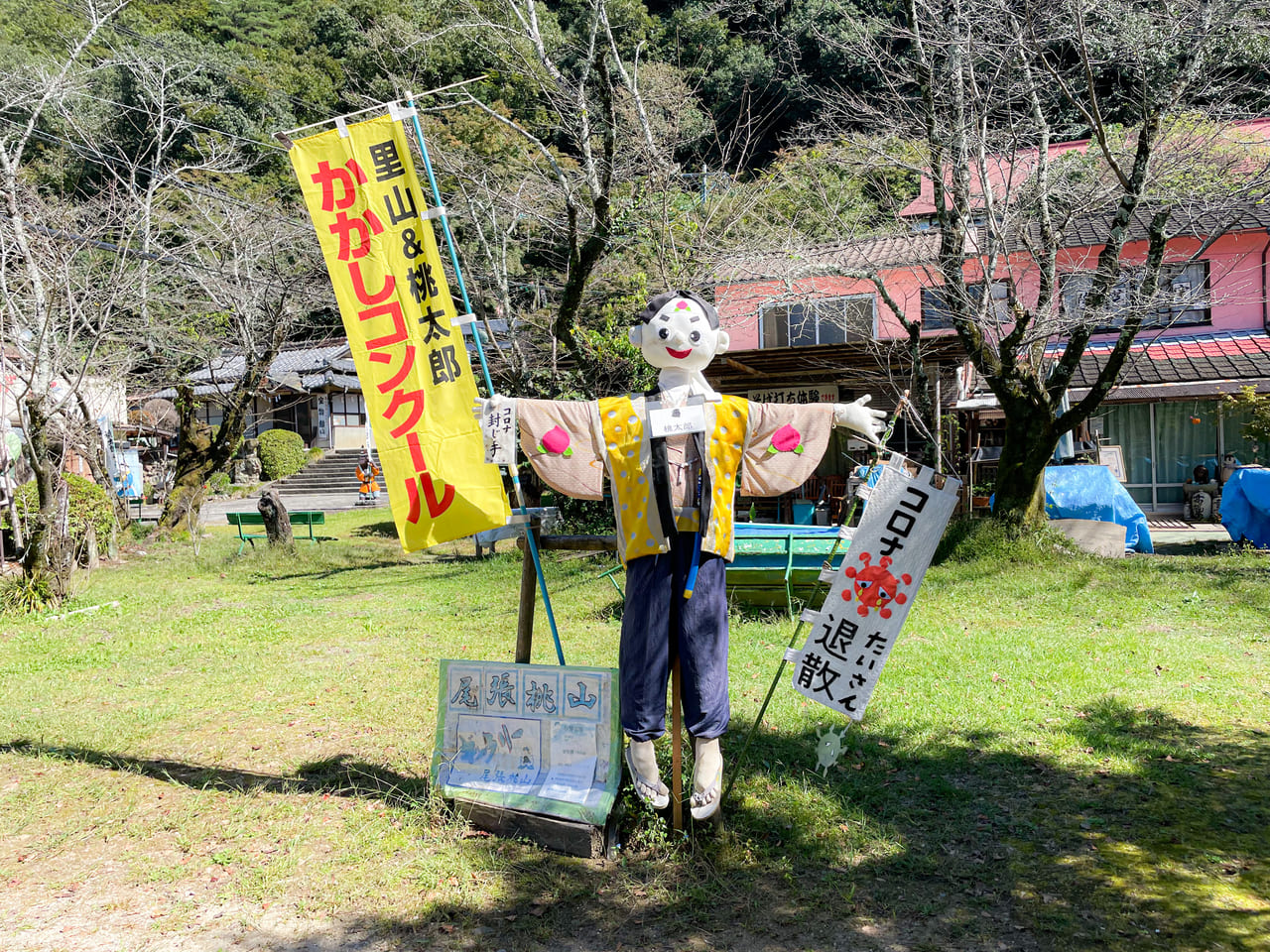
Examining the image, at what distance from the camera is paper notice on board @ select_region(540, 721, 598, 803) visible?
13.0 feet

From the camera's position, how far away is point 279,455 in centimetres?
3005

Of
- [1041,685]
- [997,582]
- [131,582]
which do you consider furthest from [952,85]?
[131,582]

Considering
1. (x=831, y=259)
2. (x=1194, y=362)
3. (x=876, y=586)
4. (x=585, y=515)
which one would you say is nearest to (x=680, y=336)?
(x=876, y=586)

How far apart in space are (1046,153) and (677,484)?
9.08 metres

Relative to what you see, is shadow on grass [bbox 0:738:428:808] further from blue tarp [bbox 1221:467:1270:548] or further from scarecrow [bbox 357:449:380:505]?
scarecrow [bbox 357:449:380:505]

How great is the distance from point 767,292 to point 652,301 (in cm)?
1081

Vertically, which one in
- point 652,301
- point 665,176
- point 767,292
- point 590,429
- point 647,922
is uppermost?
point 665,176

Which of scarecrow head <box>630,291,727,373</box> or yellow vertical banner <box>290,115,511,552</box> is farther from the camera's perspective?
yellow vertical banner <box>290,115,511,552</box>

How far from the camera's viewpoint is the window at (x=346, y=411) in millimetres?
32500

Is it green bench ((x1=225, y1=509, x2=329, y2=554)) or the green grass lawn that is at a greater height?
green bench ((x1=225, y1=509, x2=329, y2=554))

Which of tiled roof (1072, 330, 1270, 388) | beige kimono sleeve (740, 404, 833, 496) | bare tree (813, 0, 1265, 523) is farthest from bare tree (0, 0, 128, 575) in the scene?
tiled roof (1072, 330, 1270, 388)

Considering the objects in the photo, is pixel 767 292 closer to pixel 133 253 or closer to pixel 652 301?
pixel 133 253

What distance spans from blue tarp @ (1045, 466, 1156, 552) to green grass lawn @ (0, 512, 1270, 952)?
4.04m

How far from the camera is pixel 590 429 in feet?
12.9
